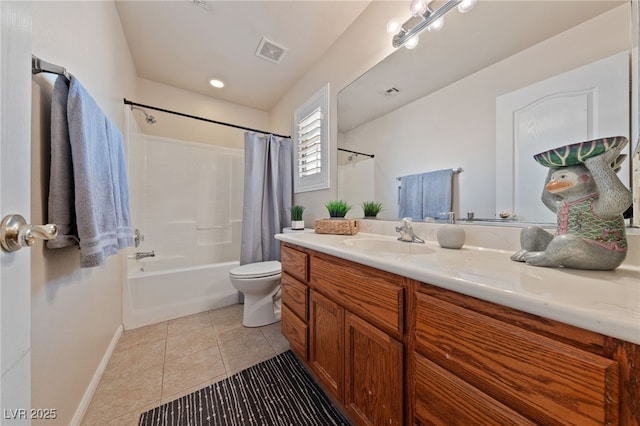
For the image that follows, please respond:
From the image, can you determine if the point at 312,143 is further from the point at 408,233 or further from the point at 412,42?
the point at 408,233

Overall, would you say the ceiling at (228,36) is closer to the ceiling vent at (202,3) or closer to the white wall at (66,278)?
the ceiling vent at (202,3)

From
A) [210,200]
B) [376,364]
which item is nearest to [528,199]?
[376,364]

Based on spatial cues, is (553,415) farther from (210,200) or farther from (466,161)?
(210,200)

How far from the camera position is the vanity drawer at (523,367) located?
36cm

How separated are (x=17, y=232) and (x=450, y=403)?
0.98 meters

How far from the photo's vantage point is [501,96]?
958 mm

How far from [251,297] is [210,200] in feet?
4.93

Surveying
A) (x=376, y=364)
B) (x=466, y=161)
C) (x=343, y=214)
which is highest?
(x=466, y=161)

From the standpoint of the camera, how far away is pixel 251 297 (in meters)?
1.81

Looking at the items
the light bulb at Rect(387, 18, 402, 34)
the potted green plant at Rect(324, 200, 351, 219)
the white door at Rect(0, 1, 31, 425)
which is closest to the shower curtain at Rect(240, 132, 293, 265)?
the potted green plant at Rect(324, 200, 351, 219)

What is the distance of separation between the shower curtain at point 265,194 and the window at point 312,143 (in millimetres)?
150

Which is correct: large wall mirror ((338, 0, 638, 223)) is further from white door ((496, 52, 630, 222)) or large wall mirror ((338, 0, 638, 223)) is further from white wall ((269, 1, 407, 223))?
white wall ((269, 1, 407, 223))

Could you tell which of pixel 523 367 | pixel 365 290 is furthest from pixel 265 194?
pixel 523 367

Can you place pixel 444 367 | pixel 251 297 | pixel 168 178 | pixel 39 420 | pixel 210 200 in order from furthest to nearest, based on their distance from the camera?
pixel 210 200 → pixel 168 178 → pixel 251 297 → pixel 39 420 → pixel 444 367
